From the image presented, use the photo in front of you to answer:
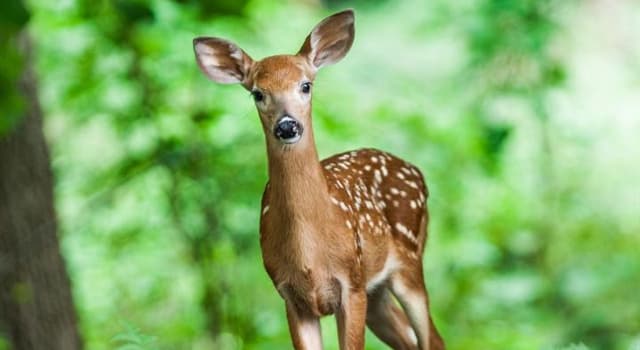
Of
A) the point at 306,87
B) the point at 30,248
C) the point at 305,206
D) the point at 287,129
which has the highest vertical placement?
the point at 30,248

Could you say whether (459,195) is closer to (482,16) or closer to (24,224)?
(482,16)

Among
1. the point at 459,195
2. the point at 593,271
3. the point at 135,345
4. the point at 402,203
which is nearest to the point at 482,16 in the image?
the point at 459,195

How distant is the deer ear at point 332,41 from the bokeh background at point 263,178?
71.4 inches

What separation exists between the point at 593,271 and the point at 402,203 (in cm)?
555

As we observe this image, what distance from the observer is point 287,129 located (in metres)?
3.00

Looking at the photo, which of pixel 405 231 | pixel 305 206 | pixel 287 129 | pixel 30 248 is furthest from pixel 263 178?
pixel 287 129

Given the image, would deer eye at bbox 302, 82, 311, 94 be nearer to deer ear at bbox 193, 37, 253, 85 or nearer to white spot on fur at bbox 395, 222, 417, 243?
deer ear at bbox 193, 37, 253, 85

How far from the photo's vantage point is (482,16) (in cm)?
734

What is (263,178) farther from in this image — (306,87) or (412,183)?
(306,87)

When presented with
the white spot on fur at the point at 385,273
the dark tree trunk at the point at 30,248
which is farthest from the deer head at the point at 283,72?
the dark tree trunk at the point at 30,248

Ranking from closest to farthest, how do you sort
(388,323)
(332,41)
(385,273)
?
(332,41), (385,273), (388,323)

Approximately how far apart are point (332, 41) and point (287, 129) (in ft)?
1.15

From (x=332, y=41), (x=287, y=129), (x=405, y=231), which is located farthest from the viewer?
(x=405, y=231)

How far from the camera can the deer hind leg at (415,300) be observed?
356 centimetres
